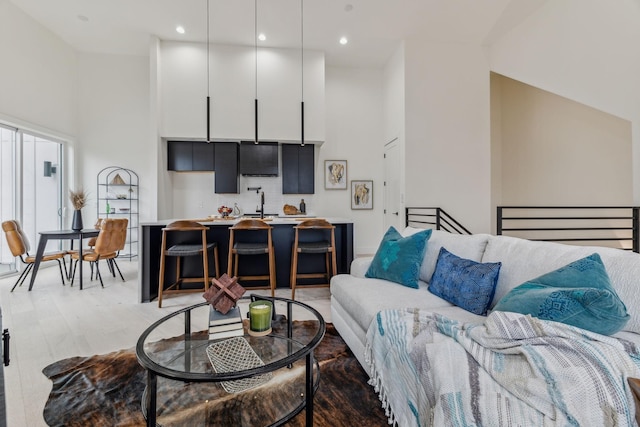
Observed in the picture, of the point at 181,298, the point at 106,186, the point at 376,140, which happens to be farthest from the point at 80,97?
the point at 376,140

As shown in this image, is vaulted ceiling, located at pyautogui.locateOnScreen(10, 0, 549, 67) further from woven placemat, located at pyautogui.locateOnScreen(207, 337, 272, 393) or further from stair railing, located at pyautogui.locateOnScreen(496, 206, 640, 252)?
woven placemat, located at pyautogui.locateOnScreen(207, 337, 272, 393)

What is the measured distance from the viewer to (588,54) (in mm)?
3695

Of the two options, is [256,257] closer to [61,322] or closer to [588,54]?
[61,322]

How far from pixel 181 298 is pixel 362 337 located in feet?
8.13

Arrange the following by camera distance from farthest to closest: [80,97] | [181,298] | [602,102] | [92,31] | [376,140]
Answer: [376,140] → [80,97] → [92,31] → [602,102] → [181,298]

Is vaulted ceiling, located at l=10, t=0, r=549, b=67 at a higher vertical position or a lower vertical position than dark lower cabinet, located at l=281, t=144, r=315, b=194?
higher

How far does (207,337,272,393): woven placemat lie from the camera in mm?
1381

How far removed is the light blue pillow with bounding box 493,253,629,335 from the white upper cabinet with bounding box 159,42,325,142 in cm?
439

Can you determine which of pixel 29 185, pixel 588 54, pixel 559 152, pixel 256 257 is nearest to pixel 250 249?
pixel 256 257

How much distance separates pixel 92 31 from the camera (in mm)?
4863

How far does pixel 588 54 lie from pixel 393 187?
3.14 metres

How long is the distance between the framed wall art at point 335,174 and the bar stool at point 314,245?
7.82 ft

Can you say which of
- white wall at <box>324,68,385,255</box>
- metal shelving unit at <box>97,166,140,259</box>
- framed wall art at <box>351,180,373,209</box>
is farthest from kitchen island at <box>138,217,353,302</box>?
metal shelving unit at <box>97,166,140,259</box>

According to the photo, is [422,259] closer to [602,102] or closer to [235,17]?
[602,102]
